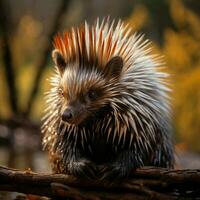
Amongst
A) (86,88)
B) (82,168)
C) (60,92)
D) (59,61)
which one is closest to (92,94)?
(86,88)

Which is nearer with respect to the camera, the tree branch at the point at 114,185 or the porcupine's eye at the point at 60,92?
the tree branch at the point at 114,185

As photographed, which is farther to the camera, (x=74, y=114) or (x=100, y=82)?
(x=100, y=82)

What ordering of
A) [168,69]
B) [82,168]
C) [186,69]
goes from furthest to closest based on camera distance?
[186,69], [168,69], [82,168]

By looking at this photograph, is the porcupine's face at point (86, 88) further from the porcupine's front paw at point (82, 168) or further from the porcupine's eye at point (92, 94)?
the porcupine's front paw at point (82, 168)

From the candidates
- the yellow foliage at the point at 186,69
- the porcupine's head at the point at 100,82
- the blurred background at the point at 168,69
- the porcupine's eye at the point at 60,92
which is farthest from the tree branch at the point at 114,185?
the yellow foliage at the point at 186,69

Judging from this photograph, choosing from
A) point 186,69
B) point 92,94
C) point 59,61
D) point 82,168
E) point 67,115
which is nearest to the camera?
point 67,115

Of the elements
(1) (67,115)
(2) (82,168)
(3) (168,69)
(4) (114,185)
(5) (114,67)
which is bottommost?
(4) (114,185)

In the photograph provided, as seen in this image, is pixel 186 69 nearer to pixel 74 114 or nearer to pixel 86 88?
pixel 86 88

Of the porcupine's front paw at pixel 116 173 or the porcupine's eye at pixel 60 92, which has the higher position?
the porcupine's eye at pixel 60 92

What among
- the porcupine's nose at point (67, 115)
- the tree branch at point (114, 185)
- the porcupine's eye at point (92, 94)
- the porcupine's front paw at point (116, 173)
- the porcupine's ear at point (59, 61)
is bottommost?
the tree branch at point (114, 185)

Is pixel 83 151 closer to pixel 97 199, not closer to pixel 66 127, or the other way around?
pixel 66 127
